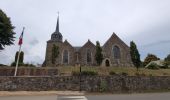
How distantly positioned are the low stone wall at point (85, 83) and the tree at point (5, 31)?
53.4 feet

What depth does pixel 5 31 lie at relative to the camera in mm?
33000

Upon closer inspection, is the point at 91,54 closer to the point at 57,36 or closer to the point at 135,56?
the point at 57,36

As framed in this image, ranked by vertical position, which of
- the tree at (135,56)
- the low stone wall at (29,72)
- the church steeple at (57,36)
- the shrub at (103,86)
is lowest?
the shrub at (103,86)

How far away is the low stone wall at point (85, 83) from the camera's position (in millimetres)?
18734

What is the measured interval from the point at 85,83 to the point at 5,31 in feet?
67.2

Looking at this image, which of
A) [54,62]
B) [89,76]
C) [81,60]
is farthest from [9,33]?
[89,76]

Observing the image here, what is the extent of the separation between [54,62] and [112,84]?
2070 centimetres

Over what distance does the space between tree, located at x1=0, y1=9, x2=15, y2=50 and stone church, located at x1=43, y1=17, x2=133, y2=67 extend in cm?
1006

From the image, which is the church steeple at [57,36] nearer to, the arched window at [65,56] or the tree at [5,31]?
the arched window at [65,56]

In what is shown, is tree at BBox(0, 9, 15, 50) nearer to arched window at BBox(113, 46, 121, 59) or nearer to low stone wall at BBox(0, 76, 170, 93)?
low stone wall at BBox(0, 76, 170, 93)

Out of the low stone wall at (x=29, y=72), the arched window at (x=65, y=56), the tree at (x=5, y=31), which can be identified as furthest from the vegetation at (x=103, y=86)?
the arched window at (x=65, y=56)

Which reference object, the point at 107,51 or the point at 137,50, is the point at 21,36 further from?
the point at 107,51

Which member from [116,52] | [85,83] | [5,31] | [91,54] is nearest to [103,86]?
[85,83]

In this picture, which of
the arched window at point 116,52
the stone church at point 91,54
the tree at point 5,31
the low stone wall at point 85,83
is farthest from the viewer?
the arched window at point 116,52
